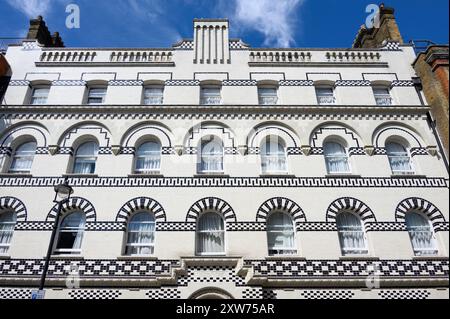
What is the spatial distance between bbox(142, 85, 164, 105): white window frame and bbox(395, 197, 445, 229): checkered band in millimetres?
11031

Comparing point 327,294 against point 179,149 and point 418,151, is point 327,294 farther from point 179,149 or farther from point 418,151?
point 179,149

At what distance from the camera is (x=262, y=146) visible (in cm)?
1495

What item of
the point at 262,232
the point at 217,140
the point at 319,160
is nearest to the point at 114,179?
the point at 217,140

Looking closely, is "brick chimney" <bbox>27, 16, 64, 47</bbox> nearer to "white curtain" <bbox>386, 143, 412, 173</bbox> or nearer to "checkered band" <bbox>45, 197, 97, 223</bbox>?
"checkered band" <bbox>45, 197, 97, 223</bbox>

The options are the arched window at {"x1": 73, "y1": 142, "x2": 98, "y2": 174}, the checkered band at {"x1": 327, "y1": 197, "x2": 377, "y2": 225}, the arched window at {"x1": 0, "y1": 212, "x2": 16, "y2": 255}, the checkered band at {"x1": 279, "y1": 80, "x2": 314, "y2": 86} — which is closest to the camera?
the arched window at {"x1": 0, "y1": 212, "x2": 16, "y2": 255}

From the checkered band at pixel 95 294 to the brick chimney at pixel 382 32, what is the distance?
55.9 feet

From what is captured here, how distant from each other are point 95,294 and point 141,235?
2510mm

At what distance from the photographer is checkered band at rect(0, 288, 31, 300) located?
38.5ft

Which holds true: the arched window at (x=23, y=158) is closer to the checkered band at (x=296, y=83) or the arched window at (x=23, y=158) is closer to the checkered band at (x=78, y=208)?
the checkered band at (x=78, y=208)

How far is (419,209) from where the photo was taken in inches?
528

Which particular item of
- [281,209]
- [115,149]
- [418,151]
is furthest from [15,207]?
[418,151]

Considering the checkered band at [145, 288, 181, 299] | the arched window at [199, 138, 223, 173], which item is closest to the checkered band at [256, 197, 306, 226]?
the arched window at [199, 138, 223, 173]

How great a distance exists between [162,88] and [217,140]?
400 cm
